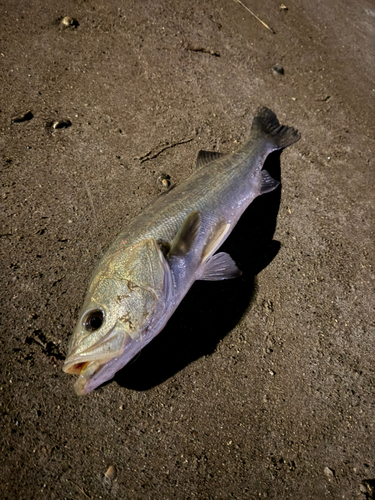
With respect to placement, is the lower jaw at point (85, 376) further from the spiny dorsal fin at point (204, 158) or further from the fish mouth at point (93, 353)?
the spiny dorsal fin at point (204, 158)

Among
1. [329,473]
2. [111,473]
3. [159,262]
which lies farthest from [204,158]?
[329,473]

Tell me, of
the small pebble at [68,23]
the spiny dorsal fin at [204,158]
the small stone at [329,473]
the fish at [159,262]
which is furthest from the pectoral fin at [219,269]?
the small pebble at [68,23]

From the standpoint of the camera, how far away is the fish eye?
83.7 inches

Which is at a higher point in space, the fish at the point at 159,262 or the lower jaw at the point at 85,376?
the fish at the point at 159,262

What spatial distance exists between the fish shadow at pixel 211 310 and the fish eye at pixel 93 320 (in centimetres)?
65

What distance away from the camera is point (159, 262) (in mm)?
2436

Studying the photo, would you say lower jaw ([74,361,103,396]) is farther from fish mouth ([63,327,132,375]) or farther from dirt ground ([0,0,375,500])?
dirt ground ([0,0,375,500])

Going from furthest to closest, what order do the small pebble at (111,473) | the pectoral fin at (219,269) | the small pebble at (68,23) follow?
Answer: 1. the small pebble at (68,23)
2. the pectoral fin at (219,269)
3. the small pebble at (111,473)

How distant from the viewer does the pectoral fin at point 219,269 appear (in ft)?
9.22

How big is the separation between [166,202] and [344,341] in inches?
82.7

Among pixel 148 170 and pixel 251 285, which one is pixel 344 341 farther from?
pixel 148 170

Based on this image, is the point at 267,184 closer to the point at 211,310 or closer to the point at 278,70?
the point at 211,310

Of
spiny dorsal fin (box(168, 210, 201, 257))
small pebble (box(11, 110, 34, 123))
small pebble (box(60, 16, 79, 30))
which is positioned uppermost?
spiny dorsal fin (box(168, 210, 201, 257))

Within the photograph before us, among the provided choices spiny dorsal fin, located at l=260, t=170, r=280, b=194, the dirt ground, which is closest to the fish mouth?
the dirt ground
